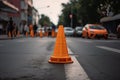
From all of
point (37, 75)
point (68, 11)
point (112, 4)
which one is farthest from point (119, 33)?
point (68, 11)

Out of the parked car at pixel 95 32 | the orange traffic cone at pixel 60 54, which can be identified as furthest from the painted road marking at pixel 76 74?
the parked car at pixel 95 32

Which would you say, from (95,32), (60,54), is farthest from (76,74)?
(95,32)

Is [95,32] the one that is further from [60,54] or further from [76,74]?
[76,74]

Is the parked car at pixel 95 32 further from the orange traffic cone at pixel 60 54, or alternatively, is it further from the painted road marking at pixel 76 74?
the painted road marking at pixel 76 74

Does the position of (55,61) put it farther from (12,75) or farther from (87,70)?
(12,75)

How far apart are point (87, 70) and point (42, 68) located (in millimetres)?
1128

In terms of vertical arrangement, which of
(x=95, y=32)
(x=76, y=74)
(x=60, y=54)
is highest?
(x=60, y=54)

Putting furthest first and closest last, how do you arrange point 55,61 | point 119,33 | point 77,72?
point 119,33 → point 55,61 → point 77,72

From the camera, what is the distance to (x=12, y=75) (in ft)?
27.3

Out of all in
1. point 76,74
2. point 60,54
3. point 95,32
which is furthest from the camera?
point 95,32

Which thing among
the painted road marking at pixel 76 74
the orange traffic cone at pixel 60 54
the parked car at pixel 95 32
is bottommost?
the parked car at pixel 95 32

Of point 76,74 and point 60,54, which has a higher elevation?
point 60,54

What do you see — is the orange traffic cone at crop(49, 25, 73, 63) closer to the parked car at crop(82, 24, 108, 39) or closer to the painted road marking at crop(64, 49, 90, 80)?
the painted road marking at crop(64, 49, 90, 80)

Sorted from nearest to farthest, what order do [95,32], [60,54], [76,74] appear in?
[76,74], [60,54], [95,32]
